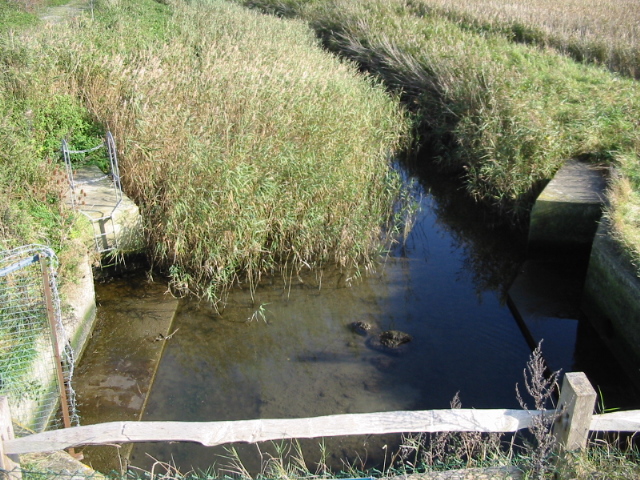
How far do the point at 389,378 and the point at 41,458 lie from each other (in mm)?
3375

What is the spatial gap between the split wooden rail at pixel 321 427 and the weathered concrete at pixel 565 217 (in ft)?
17.0

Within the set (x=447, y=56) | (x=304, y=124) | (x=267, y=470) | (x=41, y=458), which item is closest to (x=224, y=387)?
(x=267, y=470)

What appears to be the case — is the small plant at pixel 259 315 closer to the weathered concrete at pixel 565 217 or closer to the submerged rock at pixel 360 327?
the submerged rock at pixel 360 327

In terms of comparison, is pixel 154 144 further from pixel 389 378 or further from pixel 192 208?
pixel 389 378

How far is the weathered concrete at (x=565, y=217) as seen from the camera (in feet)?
26.5

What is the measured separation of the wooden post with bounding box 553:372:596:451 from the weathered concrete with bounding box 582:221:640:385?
322cm

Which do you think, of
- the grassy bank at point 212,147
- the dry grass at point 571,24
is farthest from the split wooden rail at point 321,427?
the dry grass at point 571,24

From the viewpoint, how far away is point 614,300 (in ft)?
21.6

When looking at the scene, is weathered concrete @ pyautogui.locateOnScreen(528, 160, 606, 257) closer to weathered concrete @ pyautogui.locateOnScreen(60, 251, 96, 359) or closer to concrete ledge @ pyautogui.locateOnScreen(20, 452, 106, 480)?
weathered concrete @ pyautogui.locateOnScreen(60, 251, 96, 359)

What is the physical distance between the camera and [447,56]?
1259 cm

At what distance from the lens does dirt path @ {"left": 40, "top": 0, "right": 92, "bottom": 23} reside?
13.8 meters

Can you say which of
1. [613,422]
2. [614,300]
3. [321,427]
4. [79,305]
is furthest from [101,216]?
[614,300]

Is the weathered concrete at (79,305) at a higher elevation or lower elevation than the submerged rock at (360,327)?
higher

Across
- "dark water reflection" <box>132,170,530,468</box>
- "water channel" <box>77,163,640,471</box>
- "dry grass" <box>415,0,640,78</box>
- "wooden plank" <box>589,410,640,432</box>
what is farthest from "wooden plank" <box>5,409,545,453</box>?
"dry grass" <box>415,0,640,78</box>
